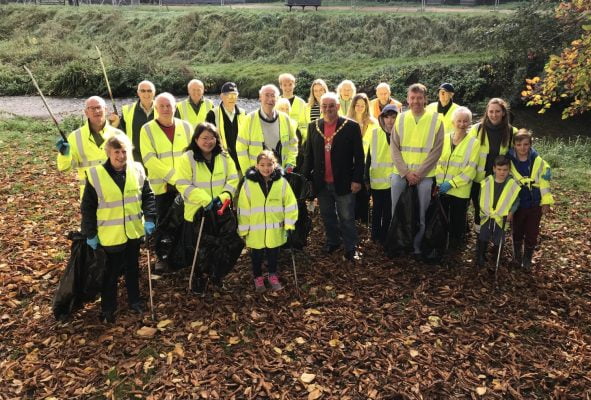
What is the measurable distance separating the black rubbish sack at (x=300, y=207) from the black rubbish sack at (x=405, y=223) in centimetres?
114

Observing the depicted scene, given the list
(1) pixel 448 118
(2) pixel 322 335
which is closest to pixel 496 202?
(1) pixel 448 118

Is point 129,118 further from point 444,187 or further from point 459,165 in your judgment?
point 459,165

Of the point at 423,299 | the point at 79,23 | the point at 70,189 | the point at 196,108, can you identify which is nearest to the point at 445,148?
the point at 423,299

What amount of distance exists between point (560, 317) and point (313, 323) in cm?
278

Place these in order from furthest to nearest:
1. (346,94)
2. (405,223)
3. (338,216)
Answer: (346,94), (338,216), (405,223)

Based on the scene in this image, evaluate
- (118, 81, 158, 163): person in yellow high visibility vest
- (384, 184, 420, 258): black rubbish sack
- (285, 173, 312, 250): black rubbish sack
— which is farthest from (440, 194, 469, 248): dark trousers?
(118, 81, 158, 163): person in yellow high visibility vest

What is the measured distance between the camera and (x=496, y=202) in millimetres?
6043

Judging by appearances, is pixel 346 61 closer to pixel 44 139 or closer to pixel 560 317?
pixel 44 139

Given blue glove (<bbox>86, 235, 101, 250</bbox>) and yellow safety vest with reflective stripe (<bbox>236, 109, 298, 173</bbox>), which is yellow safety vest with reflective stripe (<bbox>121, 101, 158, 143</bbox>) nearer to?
yellow safety vest with reflective stripe (<bbox>236, 109, 298, 173</bbox>)

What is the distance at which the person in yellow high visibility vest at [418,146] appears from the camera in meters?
6.02

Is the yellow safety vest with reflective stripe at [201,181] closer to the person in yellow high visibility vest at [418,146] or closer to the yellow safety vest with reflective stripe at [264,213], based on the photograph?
the yellow safety vest with reflective stripe at [264,213]

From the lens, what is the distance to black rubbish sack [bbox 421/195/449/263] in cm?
618

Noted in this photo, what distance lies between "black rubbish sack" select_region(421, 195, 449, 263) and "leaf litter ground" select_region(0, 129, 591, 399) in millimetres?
280

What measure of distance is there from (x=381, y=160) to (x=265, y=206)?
1995 millimetres
